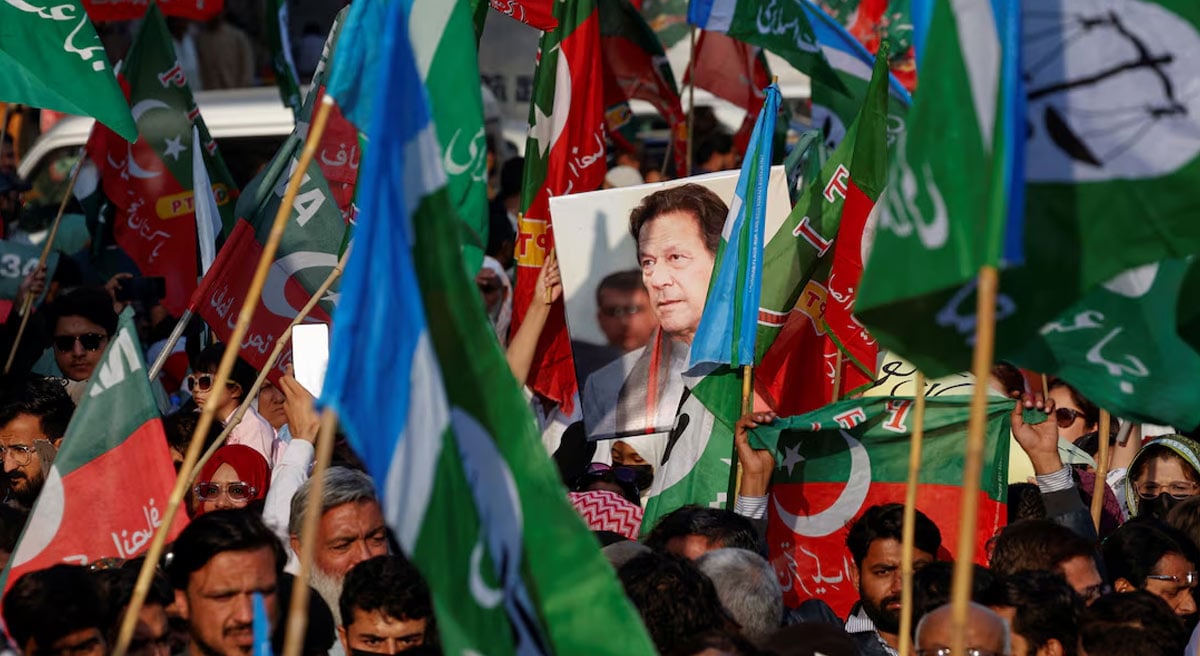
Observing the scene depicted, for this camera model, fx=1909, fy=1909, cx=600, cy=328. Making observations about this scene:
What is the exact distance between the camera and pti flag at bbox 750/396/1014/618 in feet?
21.3

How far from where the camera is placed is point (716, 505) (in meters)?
6.65

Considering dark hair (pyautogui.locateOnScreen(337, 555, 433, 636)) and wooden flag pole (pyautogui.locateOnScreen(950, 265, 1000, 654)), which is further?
dark hair (pyautogui.locateOnScreen(337, 555, 433, 636))

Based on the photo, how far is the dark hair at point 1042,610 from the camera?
5289mm

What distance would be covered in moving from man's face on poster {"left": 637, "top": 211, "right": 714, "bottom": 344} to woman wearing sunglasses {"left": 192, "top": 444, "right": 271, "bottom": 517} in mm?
1624

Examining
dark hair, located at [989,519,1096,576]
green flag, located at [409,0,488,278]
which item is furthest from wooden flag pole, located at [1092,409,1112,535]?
green flag, located at [409,0,488,278]

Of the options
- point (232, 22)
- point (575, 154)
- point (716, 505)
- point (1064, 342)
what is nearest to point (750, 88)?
point (575, 154)

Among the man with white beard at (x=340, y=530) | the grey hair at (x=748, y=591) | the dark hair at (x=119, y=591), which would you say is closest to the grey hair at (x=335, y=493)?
the man with white beard at (x=340, y=530)

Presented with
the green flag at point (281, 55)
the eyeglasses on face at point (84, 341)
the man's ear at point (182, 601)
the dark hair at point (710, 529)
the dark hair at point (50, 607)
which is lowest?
the dark hair at point (710, 529)

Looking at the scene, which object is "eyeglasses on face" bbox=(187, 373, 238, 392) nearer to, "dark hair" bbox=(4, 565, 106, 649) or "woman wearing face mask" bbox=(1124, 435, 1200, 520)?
"dark hair" bbox=(4, 565, 106, 649)

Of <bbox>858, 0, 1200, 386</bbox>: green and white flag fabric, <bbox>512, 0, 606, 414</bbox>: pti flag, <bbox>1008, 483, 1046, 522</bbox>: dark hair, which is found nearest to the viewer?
<bbox>858, 0, 1200, 386</bbox>: green and white flag fabric

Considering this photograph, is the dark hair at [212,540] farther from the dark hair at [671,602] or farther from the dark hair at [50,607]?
the dark hair at [671,602]

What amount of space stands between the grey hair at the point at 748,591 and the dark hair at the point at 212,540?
1.21 meters

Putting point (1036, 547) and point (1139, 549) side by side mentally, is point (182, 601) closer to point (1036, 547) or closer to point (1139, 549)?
point (1036, 547)

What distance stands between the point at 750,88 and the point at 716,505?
4.41m
